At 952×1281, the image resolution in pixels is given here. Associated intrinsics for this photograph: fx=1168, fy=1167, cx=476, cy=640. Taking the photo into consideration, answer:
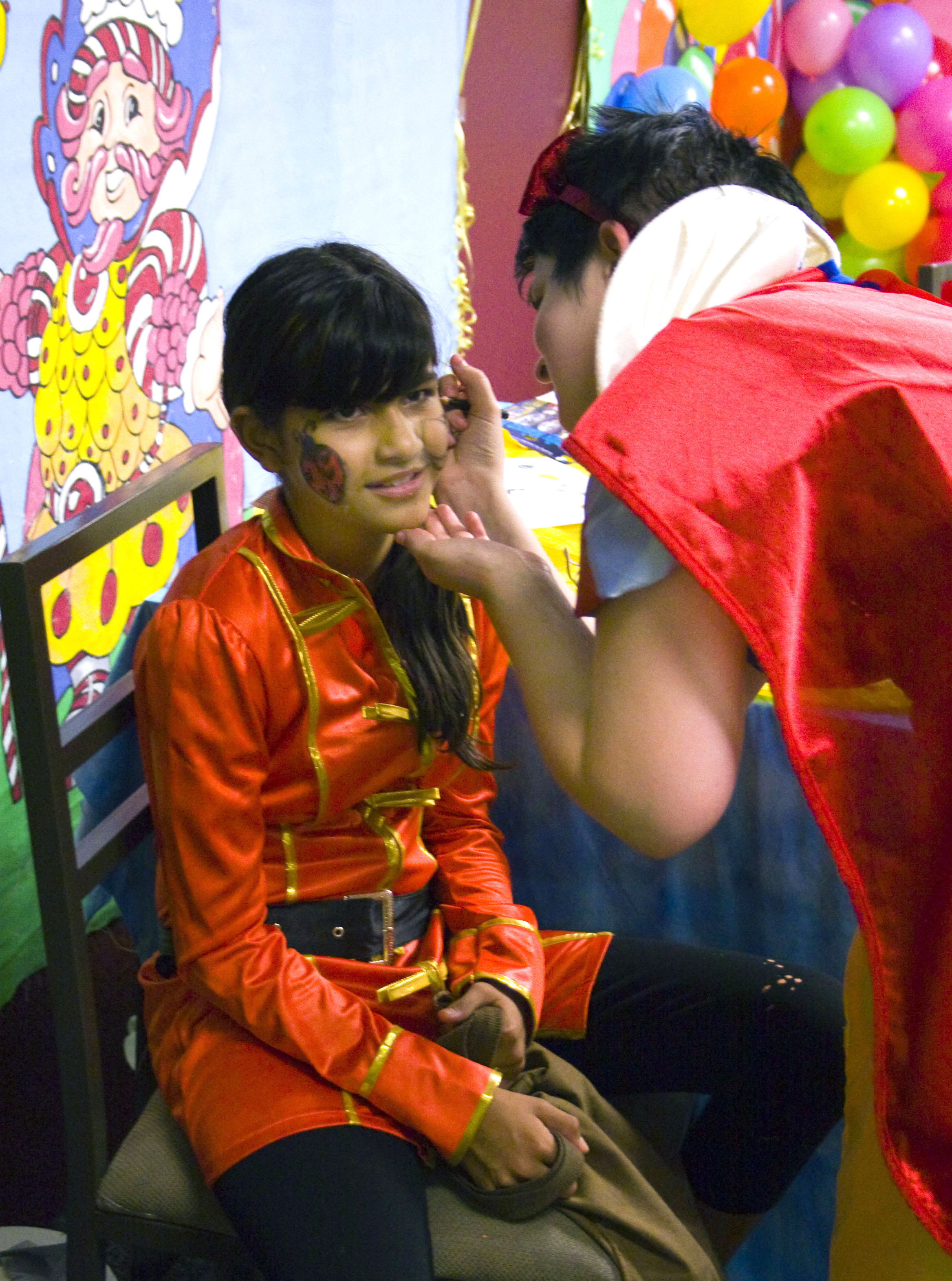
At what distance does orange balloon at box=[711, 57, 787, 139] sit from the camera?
3.87m

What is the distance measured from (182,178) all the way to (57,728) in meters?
0.99

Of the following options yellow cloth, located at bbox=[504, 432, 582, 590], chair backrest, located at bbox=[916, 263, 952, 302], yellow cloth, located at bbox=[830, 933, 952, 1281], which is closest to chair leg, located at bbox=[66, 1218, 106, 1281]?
Answer: yellow cloth, located at bbox=[830, 933, 952, 1281]

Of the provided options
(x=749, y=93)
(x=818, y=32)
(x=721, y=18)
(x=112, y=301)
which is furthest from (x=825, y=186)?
(x=112, y=301)

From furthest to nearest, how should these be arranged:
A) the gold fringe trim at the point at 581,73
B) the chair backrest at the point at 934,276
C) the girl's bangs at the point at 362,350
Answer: the gold fringe trim at the point at 581,73, the chair backrest at the point at 934,276, the girl's bangs at the point at 362,350

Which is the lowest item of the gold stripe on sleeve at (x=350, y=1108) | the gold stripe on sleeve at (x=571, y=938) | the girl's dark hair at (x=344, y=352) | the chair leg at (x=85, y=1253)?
the chair leg at (x=85, y=1253)

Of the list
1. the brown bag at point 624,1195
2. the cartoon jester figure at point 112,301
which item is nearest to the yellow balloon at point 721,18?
the cartoon jester figure at point 112,301

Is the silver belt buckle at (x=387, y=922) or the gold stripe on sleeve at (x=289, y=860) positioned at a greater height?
the gold stripe on sleeve at (x=289, y=860)

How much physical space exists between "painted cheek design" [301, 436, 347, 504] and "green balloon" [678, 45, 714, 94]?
321 centimetres

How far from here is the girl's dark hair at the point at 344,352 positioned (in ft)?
3.19

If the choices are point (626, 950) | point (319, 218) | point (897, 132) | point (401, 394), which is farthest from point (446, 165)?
point (897, 132)

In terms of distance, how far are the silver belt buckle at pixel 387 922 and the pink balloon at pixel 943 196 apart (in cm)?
398

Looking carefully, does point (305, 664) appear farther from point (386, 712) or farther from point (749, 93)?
point (749, 93)

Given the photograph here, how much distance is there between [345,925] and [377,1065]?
0.15 metres

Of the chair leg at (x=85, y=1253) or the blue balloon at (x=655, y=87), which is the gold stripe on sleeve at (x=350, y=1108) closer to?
the chair leg at (x=85, y=1253)
